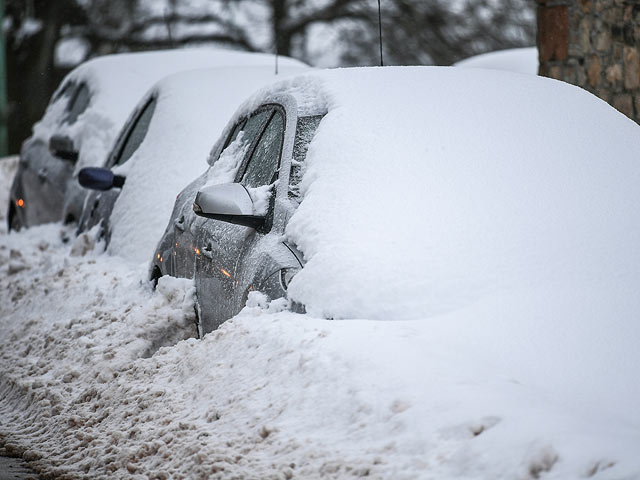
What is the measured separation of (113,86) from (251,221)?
5.52m

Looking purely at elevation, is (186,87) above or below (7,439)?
above

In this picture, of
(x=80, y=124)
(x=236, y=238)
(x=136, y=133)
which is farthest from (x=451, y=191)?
(x=80, y=124)

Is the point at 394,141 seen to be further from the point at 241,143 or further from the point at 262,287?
the point at 241,143

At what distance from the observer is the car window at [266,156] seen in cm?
516

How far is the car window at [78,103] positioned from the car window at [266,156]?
4.92m

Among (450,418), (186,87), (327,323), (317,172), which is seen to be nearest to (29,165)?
(186,87)

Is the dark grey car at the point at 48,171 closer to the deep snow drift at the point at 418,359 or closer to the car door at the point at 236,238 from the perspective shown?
the deep snow drift at the point at 418,359

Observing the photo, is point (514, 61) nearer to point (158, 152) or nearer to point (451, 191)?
point (158, 152)

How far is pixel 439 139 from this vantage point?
487cm

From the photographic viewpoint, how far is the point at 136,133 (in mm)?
8586

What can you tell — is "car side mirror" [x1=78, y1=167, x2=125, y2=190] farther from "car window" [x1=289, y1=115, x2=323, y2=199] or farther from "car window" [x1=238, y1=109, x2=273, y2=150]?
"car window" [x1=289, y1=115, x2=323, y2=199]

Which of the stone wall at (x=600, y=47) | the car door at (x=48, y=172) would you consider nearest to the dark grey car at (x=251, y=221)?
the car door at (x=48, y=172)

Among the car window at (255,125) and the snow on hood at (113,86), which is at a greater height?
the car window at (255,125)

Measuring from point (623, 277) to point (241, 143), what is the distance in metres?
2.31
